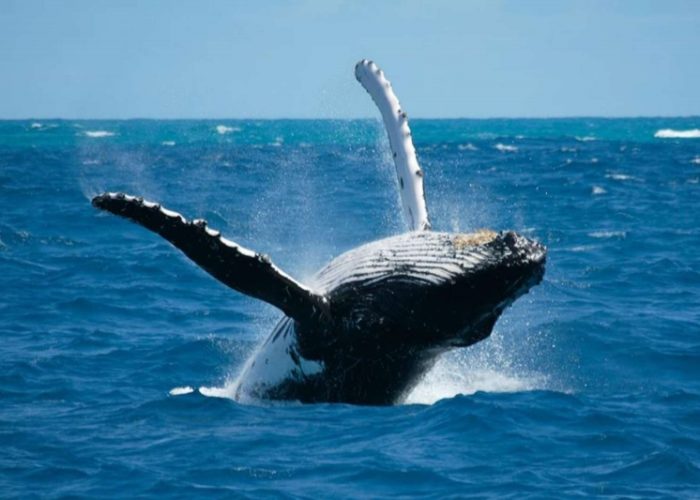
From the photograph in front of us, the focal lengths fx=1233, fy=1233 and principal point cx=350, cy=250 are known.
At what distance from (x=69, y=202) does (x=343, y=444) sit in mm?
22871

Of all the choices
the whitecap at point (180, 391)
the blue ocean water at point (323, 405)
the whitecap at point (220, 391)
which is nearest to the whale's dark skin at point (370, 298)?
the blue ocean water at point (323, 405)

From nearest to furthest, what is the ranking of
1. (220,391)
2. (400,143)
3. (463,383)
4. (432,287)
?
(432,287) < (220,391) < (463,383) < (400,143)

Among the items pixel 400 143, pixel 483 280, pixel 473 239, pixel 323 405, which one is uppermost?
pixel 400 143

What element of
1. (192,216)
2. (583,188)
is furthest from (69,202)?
(583,188)

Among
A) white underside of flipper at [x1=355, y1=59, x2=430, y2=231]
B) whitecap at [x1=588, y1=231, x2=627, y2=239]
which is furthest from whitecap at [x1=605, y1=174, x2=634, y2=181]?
white underside of flipper at [x1=355, y1=59, x2=430, y2=231]

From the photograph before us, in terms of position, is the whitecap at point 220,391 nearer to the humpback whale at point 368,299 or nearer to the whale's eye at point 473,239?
the humpback whale at point 368,299

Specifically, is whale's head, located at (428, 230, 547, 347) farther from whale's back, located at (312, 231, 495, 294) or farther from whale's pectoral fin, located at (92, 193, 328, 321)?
whale's pectoral fin, located at (92, 193, 328, 321)

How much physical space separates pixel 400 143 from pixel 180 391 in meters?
3.07

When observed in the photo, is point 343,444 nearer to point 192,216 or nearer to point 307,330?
point 307,330

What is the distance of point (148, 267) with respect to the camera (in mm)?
19594

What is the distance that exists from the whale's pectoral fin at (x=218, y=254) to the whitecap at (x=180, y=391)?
214cm

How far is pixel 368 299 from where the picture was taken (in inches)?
362

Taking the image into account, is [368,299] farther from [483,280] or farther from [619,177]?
[619,177]

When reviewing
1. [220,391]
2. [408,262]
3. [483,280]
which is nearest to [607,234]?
[220,391]
